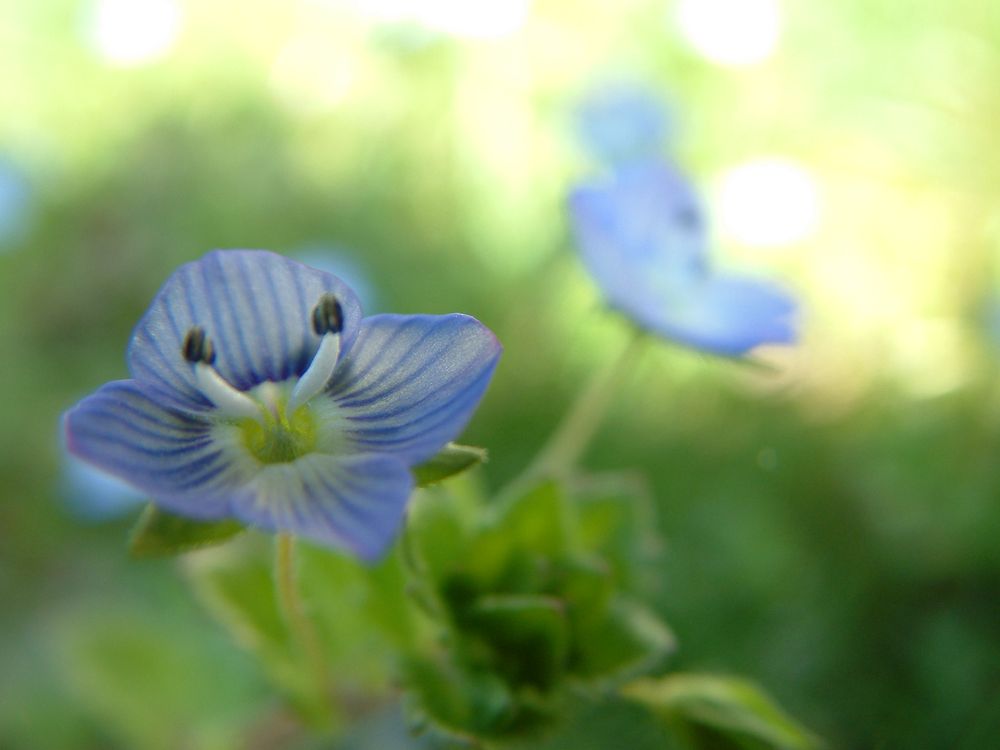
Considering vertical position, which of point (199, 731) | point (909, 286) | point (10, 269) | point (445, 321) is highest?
point (445, 321)

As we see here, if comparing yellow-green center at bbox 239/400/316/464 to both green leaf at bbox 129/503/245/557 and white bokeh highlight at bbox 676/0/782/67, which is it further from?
white bokeh highlight at bbox 676/0/782/67

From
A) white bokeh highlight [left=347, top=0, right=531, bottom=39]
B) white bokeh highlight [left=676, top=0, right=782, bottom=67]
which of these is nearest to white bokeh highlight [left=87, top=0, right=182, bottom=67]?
white bokeh highlight [left=347, top=0, right=531, bottom=39]

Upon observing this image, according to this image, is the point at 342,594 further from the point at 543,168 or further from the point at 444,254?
the point at 543,168

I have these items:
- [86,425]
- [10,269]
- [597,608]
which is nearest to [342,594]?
[597,608]

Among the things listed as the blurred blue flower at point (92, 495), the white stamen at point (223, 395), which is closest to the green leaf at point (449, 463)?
the white stamen at point (223, 395)

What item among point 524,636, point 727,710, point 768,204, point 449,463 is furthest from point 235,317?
point 768,204

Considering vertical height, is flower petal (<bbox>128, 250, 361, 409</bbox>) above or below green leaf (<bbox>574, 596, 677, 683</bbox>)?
above

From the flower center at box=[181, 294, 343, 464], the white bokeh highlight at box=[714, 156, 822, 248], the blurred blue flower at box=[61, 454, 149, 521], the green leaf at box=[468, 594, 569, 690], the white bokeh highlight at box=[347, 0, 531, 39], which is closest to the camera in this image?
the flower center at box=[181, 294, 343, 464]
